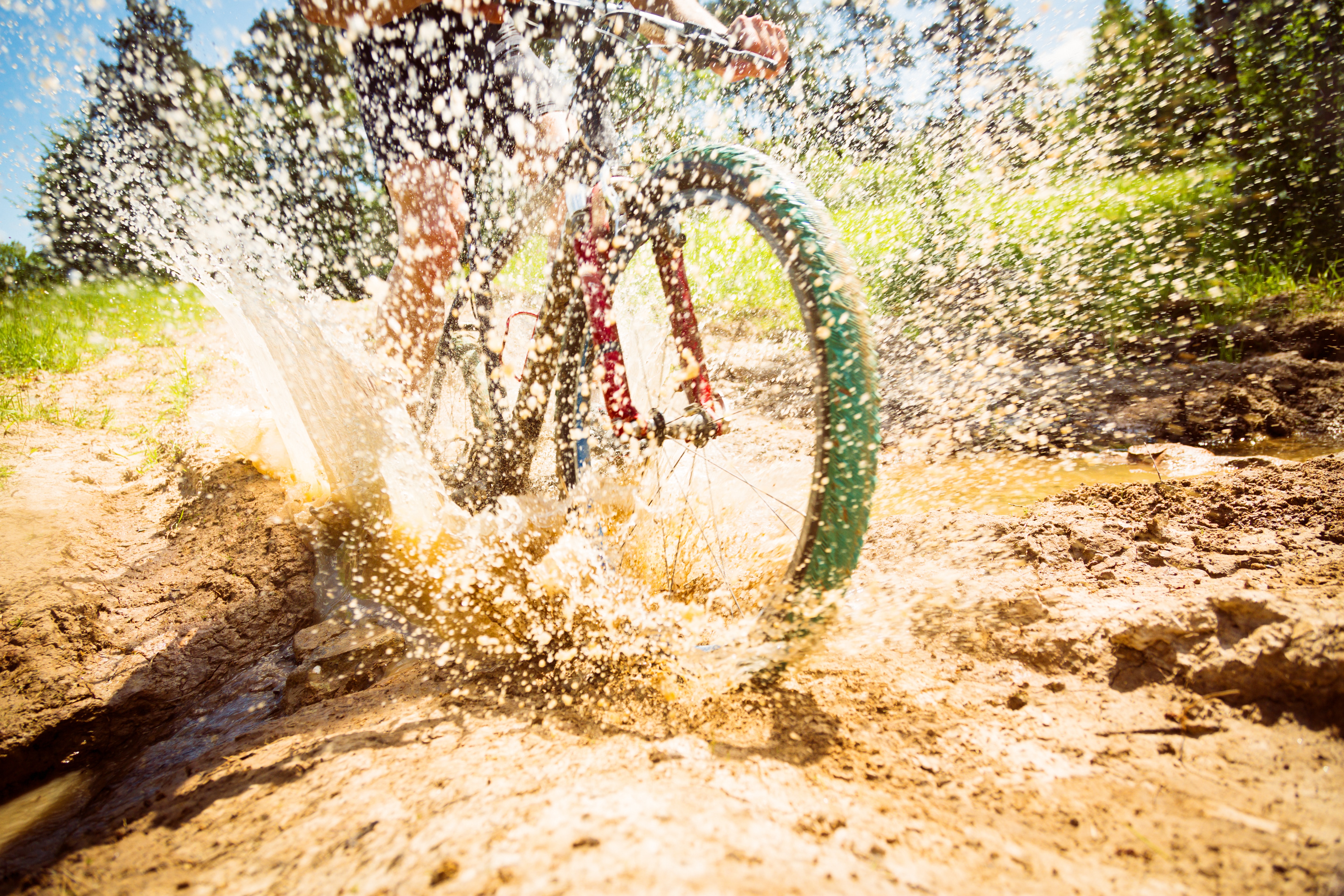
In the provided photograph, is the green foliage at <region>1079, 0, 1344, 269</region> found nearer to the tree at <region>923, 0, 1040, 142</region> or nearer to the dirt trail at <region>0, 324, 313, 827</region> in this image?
the tree at <region>923, 0, 1040, 142</region>

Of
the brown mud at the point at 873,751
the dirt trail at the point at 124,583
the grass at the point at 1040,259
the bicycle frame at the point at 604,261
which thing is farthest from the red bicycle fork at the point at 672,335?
the dirt trail at the point at 124,583

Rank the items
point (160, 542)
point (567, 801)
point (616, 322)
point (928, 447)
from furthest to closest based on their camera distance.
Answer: point (928, 447) → point (160, 542) → point (616, 322) → point (567, 801)

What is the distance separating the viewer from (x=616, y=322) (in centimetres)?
146

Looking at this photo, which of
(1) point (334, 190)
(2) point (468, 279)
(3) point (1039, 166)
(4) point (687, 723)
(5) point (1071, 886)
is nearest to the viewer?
(5) point (1071, 886)

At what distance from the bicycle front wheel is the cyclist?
1.68 feet

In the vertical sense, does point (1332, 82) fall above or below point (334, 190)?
below

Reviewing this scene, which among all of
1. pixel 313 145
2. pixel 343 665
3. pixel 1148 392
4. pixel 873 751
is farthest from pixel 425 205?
pixel 313 145

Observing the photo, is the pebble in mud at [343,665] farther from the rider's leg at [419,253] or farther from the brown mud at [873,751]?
the rider's leg at [419,253]

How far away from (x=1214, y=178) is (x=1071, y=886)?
4.40m

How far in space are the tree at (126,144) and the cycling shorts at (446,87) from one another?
471cm

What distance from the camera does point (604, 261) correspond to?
1424 mm

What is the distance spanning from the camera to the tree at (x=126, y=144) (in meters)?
5.08

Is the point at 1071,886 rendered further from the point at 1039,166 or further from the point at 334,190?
the point at 334,190

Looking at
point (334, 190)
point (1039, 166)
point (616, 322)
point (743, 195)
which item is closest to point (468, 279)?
point (616, 322)
